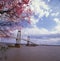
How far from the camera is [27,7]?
6.57 ft

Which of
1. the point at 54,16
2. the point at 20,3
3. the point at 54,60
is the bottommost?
the point at 54,60

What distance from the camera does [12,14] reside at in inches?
79.4

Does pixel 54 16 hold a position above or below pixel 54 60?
above

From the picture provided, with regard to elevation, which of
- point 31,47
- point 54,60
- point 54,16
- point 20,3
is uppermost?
point 20,3

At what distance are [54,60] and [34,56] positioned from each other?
241mm

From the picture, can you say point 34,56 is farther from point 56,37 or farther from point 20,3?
point 20,3

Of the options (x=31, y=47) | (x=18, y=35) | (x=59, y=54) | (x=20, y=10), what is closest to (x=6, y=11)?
(x=20, y=10)

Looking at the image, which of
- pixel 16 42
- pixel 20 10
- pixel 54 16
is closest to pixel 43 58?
pixel 16 42

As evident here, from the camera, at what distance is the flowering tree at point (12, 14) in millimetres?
2004

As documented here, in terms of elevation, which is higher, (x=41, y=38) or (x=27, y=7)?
(x=27, y=7)

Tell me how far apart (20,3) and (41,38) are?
0.51 metres

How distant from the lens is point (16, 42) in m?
1.99

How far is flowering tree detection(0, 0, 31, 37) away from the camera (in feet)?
6.57

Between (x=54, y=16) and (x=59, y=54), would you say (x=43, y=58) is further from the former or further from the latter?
(x=54, y=16)
